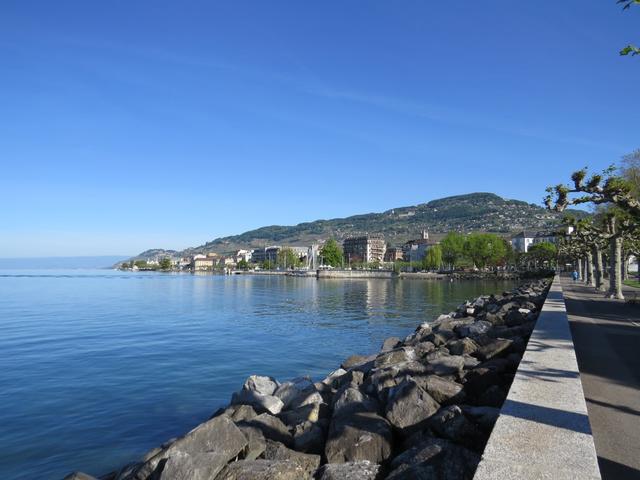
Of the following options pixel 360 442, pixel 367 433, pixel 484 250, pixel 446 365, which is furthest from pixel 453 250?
pixel 360 442

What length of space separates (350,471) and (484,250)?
146 meters

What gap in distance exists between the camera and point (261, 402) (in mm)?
10773

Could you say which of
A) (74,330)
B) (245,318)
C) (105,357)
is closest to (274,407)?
(105,357)

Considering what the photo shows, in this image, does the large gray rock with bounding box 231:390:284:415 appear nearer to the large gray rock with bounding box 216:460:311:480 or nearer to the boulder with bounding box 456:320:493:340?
the large gray rock with bounding box 216:460:311:480

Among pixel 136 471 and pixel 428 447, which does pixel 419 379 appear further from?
pixel 136 471

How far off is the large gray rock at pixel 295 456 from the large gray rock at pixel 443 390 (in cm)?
235

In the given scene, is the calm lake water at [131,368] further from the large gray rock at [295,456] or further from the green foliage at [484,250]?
the green foliage at [484,250]

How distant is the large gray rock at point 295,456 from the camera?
249 inches

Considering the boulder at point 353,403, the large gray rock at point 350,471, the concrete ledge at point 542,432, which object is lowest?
the large gray rock at point 350,471

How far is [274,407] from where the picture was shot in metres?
10.7

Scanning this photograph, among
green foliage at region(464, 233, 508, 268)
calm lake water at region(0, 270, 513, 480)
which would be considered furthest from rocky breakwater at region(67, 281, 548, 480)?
green foliage at region(464, 233, 508, 268)

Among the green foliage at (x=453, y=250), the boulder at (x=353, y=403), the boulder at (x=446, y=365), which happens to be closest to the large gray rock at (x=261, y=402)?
the boulder at (x=353, y=403)

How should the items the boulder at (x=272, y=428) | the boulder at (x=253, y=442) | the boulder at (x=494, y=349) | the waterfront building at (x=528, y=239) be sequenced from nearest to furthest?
1. the boulder at (x=253, y=442)
2. the boulder at (x=272, y=428)
3. the boulder at (x=494, y=349)
4. the waterfront building at (x=528, y=239)

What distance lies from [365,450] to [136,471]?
3569mm
